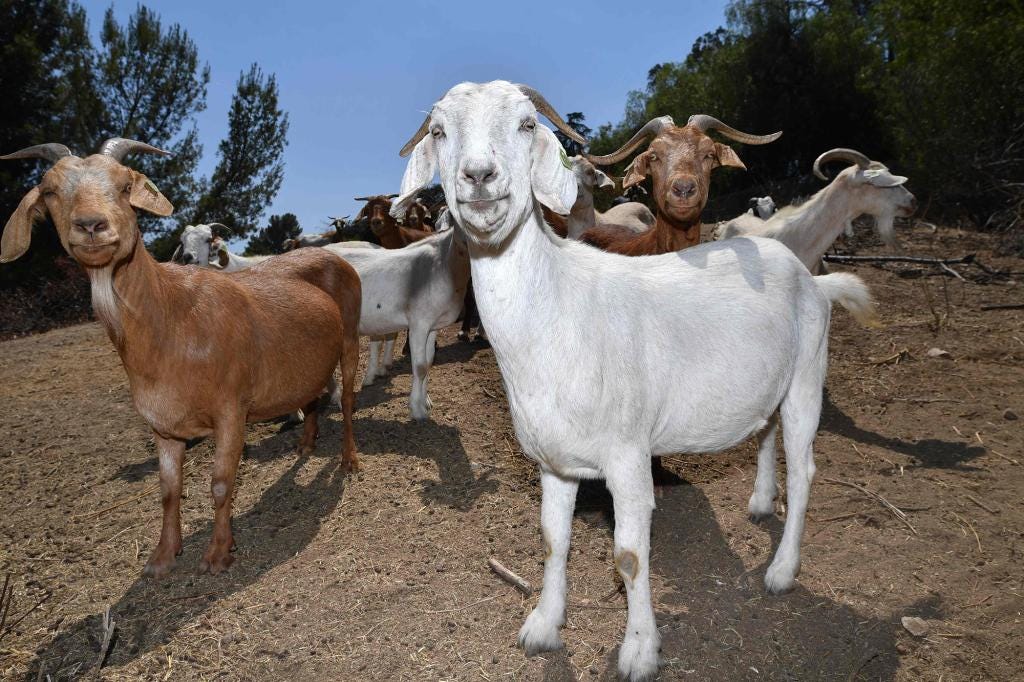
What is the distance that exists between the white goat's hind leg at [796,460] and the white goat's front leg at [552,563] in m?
1.27

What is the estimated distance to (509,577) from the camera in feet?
13.2

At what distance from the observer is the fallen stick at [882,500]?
4.47 meters

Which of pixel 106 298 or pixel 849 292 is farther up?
pixel 106 298

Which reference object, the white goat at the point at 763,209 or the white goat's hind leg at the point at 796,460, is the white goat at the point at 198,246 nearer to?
the white goat's hind leg at the point at 796,460

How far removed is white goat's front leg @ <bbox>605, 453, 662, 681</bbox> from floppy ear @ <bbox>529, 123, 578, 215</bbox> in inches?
44.9

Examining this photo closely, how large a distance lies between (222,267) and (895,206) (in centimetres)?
769

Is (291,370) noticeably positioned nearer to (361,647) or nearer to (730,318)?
(361,647)

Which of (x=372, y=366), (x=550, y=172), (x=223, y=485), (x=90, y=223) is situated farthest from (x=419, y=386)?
(x=550, y=172)

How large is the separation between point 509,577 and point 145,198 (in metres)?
2.88

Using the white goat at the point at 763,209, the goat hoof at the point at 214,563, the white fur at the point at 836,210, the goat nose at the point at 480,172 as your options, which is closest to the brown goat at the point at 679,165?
the goat nose at the point at 480,172

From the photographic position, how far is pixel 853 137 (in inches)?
1122

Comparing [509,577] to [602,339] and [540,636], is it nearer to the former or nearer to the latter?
[540,636]

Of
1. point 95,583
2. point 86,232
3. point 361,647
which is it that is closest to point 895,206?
point 361,647

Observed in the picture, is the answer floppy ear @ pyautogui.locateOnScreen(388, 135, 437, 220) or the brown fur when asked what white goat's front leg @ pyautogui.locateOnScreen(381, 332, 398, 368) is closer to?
the brown fur
